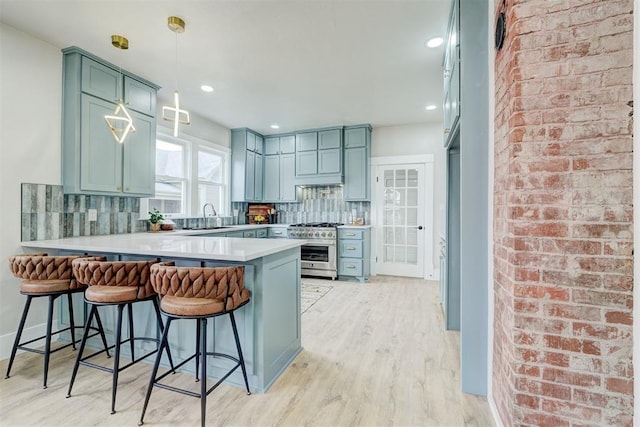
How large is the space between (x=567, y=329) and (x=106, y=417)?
2363 millimetres

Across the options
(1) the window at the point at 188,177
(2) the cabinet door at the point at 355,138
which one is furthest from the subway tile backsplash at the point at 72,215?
(2) the cabinet door at the point at 355,138

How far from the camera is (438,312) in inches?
131

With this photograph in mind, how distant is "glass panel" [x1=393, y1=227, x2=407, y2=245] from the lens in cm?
510

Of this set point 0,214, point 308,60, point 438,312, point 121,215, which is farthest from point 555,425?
point 121,215

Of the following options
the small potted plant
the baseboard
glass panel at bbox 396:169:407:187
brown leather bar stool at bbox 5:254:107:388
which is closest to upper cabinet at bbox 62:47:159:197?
the small potted plant

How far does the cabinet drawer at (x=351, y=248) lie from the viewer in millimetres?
4789

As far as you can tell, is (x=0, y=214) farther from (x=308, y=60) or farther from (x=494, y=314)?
(x=494, y=314)

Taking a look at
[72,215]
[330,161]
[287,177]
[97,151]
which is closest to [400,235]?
[330,161]

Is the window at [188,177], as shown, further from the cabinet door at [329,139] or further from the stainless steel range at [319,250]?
the cabinet door at [329,139]

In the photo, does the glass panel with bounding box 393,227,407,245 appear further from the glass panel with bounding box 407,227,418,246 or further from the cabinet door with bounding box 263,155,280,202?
the cabinet door with bounding box 263,155,280,202

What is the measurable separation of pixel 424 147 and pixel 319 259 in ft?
8.58

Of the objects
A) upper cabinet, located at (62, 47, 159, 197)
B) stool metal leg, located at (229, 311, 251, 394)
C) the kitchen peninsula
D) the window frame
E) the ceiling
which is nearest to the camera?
stool metal leg, located at (229, 311, 251, 394)

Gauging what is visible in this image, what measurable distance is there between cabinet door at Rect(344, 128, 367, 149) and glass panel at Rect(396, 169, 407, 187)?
2.56 ft

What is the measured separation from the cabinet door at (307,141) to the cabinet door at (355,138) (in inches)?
22.4
